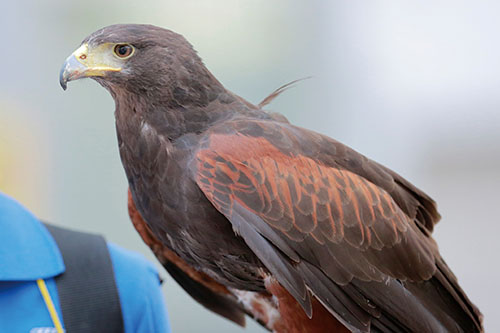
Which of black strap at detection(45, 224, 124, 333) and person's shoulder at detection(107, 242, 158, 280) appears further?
person's shoulder at detection(107, 242, 158, 280)

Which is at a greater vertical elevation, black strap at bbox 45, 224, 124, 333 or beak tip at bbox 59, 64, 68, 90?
beak tip at bbox 59, 64, 68, 90

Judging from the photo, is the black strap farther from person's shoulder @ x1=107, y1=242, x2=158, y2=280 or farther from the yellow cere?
the yellow cere

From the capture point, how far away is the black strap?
139cm

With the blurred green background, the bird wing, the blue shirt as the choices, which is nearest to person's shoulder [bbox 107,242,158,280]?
the blue shirt

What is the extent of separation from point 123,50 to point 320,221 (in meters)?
0.52

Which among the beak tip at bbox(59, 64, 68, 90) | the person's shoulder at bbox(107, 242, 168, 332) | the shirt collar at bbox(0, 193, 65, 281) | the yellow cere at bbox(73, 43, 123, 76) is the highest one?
the yellow cere at bbox(73, 43, 123, 76)

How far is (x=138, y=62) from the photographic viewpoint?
130cm

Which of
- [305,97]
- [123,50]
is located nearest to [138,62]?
[123,50]

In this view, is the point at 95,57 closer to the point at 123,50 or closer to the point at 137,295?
the point at 123,50

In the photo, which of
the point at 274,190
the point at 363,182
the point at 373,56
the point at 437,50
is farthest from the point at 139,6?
the point at 437,50

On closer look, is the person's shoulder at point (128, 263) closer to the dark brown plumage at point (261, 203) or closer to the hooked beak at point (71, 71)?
the dark brown plumage at point (261, 203)

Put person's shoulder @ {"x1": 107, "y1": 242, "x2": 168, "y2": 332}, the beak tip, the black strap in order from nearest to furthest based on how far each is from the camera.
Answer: the beak tip → the black strap → person's shoulder @ {"x1": 107, "y1": 242, "x2": 168, "y2": 332}

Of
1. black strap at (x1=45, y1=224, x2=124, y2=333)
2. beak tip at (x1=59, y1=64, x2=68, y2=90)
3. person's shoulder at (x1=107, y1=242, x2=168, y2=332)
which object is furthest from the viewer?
person's shoulder at (x1=107, y1=242, x2=168, y2=332)

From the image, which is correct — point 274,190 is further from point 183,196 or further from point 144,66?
point 144,66
